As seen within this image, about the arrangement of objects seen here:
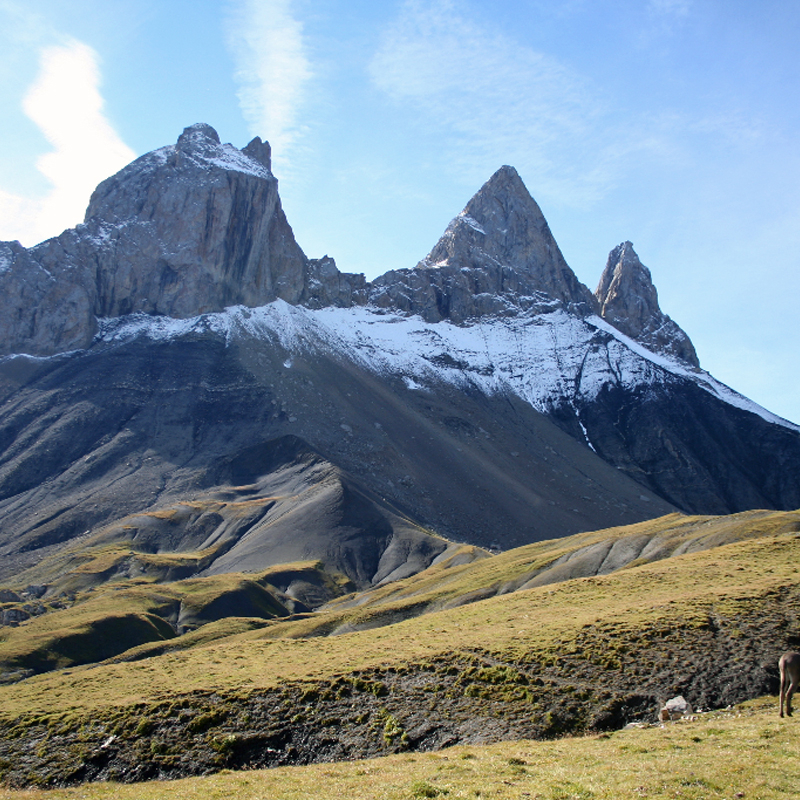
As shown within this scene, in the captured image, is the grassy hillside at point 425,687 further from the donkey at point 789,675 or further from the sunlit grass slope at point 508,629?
the donkey at point 789,675

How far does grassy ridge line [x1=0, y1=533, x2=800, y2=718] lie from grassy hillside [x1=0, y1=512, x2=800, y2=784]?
202mm

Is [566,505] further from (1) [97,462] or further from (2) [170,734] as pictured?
(2) [170,734]

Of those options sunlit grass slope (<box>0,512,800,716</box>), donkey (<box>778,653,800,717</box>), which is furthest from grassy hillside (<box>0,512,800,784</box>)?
donkey (<box>778,653,800,717</box>)

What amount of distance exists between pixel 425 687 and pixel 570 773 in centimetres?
1386

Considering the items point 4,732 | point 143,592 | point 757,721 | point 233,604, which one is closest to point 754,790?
point 757,721

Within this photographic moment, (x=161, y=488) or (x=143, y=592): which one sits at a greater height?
(x=161, y=488)

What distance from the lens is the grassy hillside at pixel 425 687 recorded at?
2748 cm

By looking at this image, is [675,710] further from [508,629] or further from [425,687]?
[508,629]

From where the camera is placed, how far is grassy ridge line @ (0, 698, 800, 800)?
1630 centimetres

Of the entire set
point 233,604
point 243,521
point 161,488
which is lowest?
point 233,604

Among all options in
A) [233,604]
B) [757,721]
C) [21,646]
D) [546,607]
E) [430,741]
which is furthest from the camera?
[233,604]

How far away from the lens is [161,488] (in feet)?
576

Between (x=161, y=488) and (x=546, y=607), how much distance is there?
146 m

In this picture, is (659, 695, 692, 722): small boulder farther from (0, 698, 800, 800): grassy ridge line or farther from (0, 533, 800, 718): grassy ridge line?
(0, 533, 800, 718): grassy ridge line
